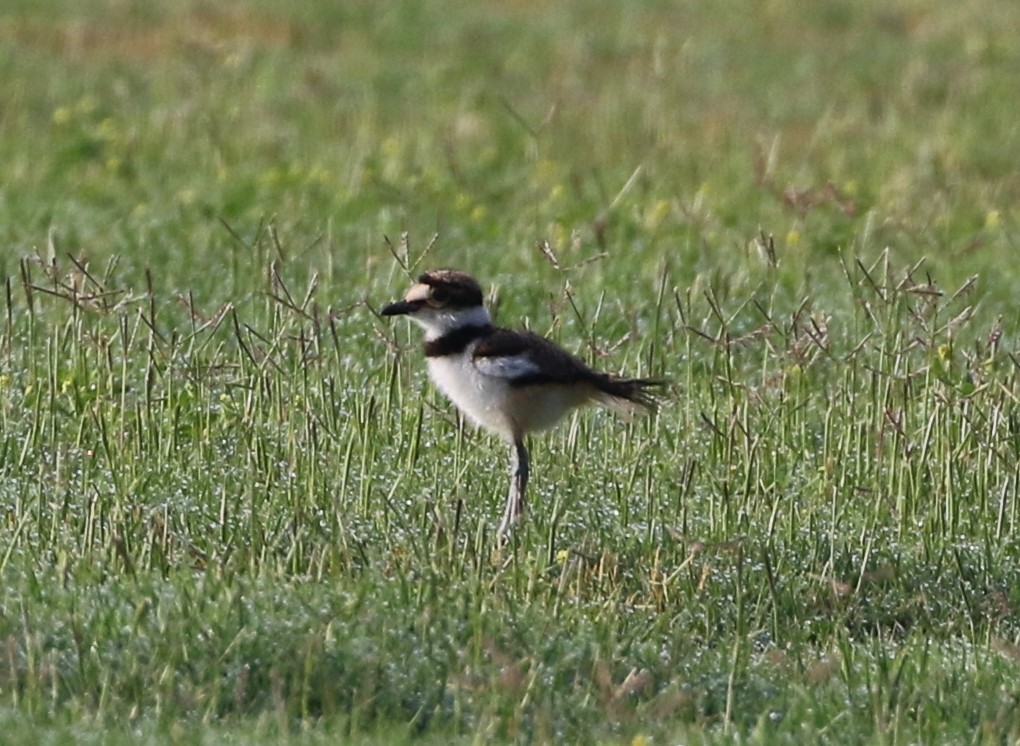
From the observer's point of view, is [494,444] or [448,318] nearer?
[448,318]

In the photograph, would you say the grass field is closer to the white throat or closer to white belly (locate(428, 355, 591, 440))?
white belly (locate(428, 355, 591, 440))

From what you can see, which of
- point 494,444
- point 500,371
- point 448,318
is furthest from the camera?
point 494,444

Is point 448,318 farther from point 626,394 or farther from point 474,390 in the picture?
point 626,394

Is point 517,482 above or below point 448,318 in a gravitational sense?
below

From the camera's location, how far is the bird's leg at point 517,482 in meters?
6.79

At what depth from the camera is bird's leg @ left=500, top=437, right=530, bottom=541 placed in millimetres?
6791

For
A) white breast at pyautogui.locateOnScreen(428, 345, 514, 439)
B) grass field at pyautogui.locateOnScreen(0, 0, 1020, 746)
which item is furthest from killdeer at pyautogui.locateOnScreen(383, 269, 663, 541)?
grass field at pyautogui.locateOnScreen(0, 0, 1020, 746)

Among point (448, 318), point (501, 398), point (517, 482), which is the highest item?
point (448, 318)

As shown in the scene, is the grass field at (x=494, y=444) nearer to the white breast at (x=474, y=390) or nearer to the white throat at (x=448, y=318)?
the white breast at (x=474, y=390)

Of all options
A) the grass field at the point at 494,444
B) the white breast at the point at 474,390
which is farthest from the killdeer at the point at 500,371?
the grass field at the point at 494,444

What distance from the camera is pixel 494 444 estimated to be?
25.9 feet

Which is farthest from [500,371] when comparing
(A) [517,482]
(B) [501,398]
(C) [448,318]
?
(A) [517,482]

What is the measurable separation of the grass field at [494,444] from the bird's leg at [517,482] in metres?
0.10

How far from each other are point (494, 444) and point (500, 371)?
1.20 metres
